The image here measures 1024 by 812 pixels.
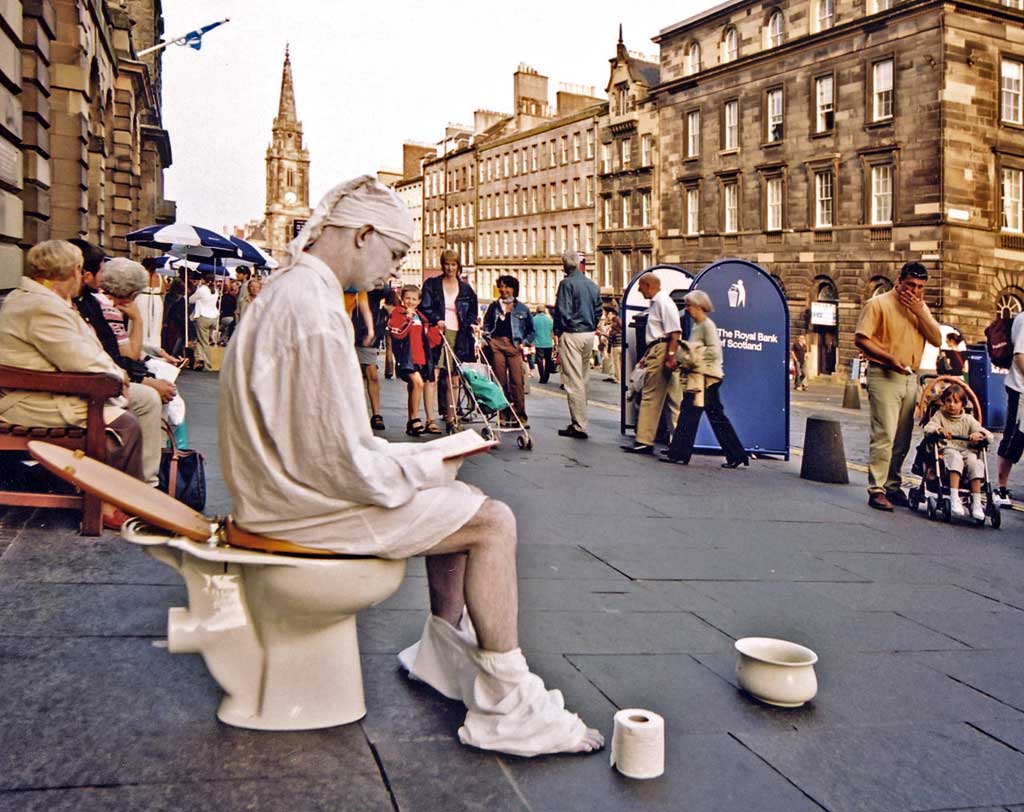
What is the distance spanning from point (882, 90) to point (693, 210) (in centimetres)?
1195

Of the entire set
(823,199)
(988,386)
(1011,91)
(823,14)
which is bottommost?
(988,386)

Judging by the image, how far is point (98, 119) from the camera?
20.7m

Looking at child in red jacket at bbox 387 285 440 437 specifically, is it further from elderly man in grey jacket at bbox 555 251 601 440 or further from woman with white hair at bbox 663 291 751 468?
woman with white hair at bbox 663 291 751 468

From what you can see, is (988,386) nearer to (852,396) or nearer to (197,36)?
(852,396)

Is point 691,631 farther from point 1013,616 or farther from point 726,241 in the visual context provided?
point 726,241

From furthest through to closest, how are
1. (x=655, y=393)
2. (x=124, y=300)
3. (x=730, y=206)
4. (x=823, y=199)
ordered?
(x=730, y=206), (x=823, y=199), (x=655, y=393), (x=124, y=300)

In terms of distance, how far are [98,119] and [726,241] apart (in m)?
31.7

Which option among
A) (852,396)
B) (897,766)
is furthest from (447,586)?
(852,396)

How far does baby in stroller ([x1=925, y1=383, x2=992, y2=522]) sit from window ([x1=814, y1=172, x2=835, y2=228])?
113 feet

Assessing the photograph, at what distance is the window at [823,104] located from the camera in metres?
41.9

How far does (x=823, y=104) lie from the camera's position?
139ft

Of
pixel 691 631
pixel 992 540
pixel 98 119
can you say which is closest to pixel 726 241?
pixel 98 119

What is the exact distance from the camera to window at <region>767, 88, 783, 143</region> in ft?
146

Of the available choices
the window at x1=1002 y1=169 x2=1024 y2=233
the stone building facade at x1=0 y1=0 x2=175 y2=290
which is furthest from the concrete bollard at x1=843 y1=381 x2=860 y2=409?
the window at x1=1002 y1=169 x2=1024 y2=233
